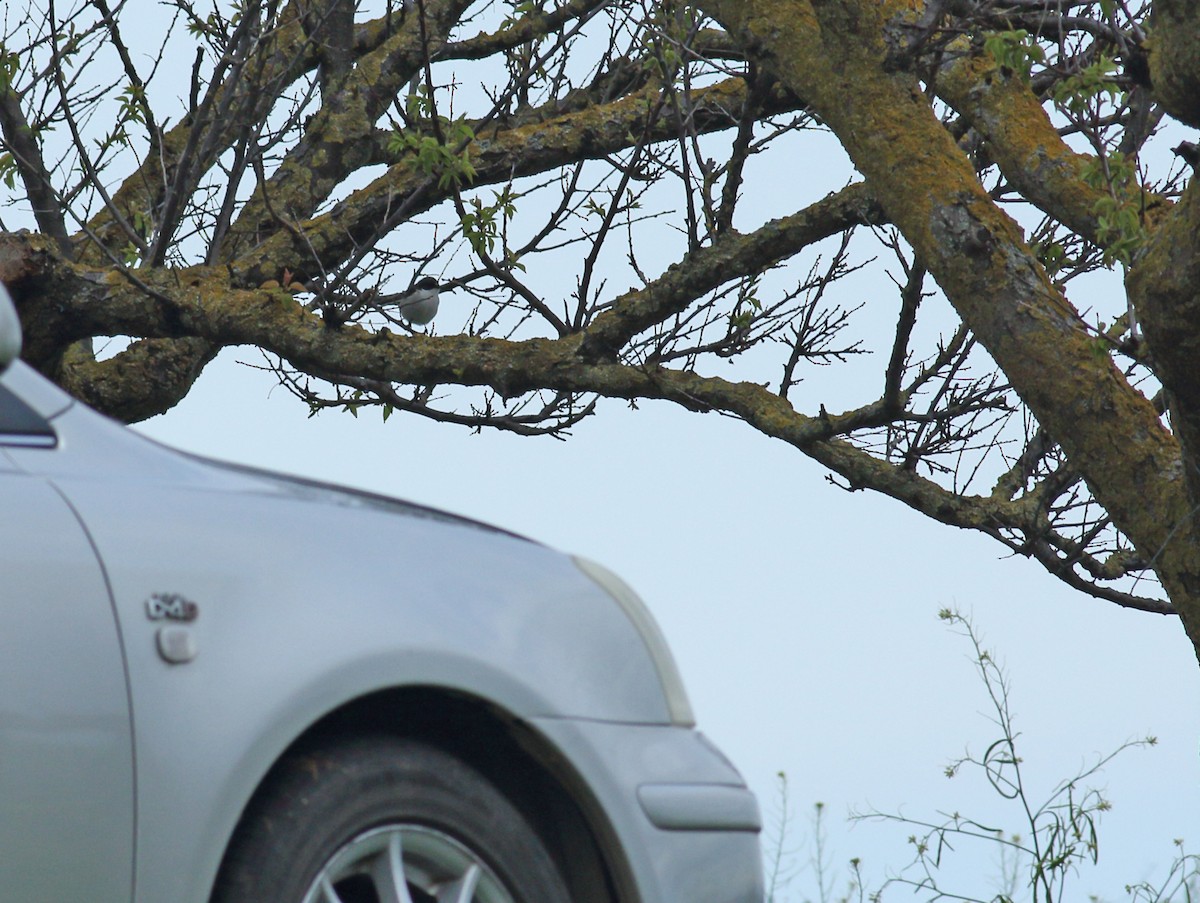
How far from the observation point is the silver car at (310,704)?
226 centimetres

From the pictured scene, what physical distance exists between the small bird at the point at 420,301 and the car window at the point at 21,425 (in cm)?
498

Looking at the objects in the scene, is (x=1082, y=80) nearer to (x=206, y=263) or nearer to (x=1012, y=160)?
(x=1012, y=160)

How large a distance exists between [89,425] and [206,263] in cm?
572

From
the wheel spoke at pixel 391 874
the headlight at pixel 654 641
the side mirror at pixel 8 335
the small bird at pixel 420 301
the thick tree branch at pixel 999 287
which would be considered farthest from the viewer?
the small bird at pixel 420 301

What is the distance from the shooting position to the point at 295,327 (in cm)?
697

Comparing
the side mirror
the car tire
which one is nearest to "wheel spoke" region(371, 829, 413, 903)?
the car tire

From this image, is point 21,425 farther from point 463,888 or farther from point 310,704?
point 463,888

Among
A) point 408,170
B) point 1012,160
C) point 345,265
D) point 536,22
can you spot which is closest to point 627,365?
point 345,265

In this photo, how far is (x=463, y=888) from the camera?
260 cm

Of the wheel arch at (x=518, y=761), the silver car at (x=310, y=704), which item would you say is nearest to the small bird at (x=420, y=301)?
the silver car at (x=310, y=704)

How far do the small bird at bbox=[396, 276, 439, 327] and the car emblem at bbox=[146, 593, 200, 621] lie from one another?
515cm

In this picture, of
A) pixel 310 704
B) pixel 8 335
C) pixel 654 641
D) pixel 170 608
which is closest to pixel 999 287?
pixel 654 641

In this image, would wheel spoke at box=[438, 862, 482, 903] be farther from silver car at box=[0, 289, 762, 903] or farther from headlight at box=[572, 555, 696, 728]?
headlight at box=[572, 555, 696, 728]

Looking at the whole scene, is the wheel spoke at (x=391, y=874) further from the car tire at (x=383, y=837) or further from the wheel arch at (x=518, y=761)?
the wheel arch at (x=518, y=761)
